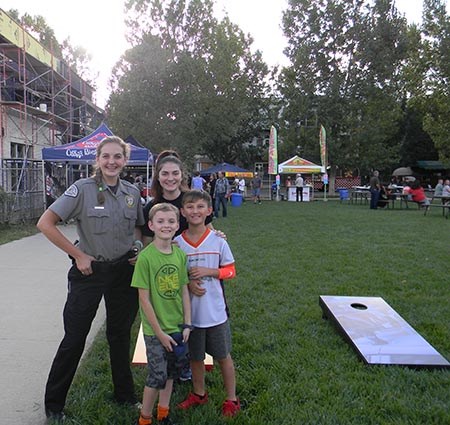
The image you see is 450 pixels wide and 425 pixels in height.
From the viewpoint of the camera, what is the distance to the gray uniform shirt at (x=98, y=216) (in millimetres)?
2738

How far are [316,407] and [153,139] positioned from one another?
2657 centimetres

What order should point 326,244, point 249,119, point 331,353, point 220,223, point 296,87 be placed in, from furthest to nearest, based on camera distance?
point 249,119, point 296,87, point 220,223, point 326,244, point 331,353

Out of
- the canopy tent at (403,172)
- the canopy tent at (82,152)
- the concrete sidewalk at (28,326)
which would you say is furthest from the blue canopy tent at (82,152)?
the canopy tent at (403,172)

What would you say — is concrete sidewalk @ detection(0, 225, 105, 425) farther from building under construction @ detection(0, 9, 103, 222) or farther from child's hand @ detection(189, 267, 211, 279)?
building under construction @ detection(0, 9, 103, 222)

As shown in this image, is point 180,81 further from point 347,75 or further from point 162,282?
point 162,282

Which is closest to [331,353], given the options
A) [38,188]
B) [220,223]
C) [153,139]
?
[220,223]

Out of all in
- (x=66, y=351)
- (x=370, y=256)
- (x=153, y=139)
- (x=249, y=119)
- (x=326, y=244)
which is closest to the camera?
(x=66, y=351)

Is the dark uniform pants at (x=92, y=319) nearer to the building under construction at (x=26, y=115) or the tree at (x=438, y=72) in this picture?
the building under construction at (x=26, y=115)

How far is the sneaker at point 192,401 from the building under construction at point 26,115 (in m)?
10.5

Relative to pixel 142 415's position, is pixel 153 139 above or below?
above

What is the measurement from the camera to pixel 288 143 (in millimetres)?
35719

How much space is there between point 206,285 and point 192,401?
87 cm

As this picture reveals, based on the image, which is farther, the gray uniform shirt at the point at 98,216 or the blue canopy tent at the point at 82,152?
the blue canopy tent at the point at 82,152

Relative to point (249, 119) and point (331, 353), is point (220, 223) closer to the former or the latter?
point (331, 353)
